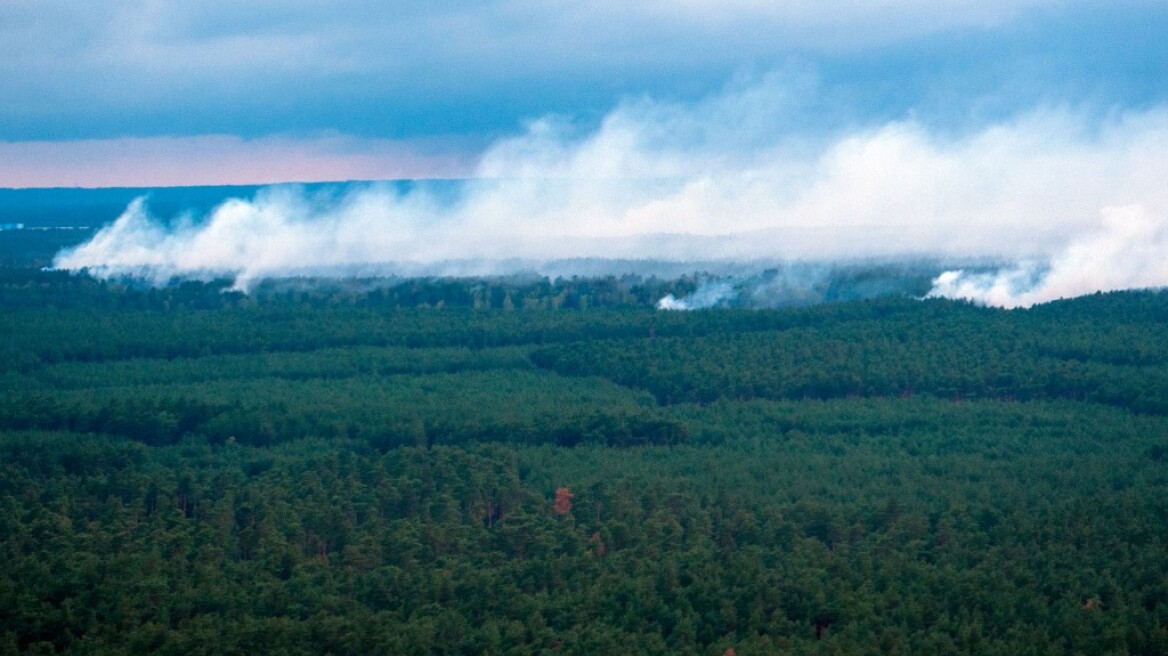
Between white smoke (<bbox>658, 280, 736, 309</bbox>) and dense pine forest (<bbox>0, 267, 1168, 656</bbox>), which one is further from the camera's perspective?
white smoke (<bbox>658, 280, 736, 309</bbox>)

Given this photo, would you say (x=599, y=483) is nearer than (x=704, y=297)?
Yes

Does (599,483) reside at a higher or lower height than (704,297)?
lower

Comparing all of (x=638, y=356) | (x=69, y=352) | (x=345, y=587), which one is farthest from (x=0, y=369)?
(x=345, y=587)

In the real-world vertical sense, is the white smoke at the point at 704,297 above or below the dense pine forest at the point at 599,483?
above

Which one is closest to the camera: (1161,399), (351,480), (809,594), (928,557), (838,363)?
(809,594)

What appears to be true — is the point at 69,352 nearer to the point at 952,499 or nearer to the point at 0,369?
the point at 0,369

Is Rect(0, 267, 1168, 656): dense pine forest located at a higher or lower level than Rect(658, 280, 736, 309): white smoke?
lower

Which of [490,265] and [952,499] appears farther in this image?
[490,265]

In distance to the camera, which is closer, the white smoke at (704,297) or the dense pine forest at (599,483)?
the dense pine forest at (599,483)
